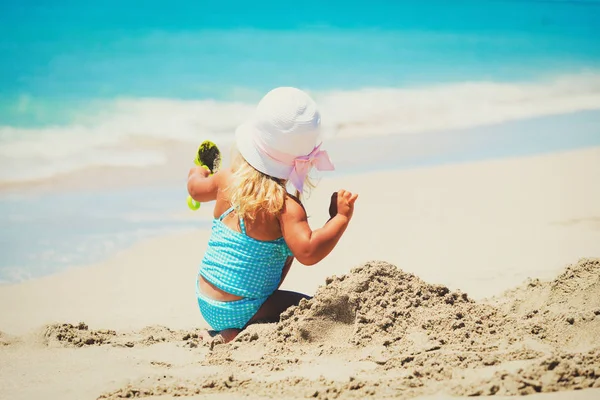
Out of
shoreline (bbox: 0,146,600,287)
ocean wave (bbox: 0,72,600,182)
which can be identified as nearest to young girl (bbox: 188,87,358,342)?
shoreline (bbox: 0,146,600,287)

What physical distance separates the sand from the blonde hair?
1.31 ft

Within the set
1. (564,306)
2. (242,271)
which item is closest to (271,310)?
(242,271)

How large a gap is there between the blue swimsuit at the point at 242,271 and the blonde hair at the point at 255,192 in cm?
12

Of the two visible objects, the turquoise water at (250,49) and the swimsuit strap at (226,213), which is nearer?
the swimsuit strap at (226,213)

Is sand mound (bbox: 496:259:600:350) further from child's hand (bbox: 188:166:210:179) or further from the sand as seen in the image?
child's hand (bbox: 188:166:210:179)

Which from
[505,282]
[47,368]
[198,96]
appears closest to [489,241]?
[505,282]

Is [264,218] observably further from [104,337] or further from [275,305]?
[104,337]

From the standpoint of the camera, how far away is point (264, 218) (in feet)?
9.98

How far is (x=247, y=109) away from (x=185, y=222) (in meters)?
4.55

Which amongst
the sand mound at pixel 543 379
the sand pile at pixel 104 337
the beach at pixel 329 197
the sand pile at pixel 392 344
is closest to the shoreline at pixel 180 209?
the beach at pixel 329 197

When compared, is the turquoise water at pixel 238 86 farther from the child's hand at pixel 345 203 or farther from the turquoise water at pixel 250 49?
the child's hand at pixel 345 203

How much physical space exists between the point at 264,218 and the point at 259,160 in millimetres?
A: 235

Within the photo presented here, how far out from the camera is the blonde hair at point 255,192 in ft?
9.73

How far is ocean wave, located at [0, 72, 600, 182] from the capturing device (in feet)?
28.4
